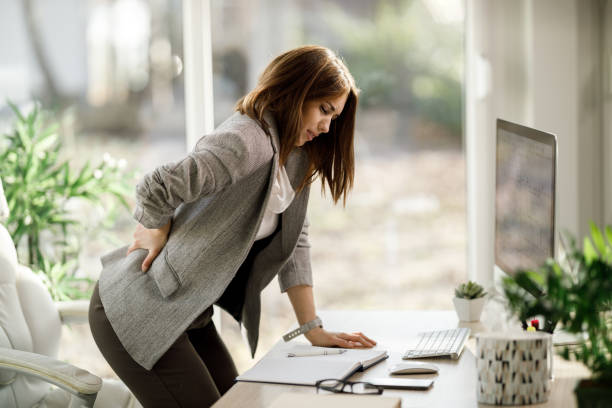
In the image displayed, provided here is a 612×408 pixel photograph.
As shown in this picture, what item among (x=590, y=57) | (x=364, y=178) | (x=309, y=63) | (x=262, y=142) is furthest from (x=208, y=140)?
(x=590, y=57)

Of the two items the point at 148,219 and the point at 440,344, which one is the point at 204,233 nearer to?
the point at 148,219

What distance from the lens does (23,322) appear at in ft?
7.29

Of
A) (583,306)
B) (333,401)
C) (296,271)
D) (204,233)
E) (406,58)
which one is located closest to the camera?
(583,306)

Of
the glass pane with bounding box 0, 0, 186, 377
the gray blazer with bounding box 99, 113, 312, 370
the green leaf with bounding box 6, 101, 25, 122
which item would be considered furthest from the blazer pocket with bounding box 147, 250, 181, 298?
the glass pane with bounding box 0, 0, 186, 377

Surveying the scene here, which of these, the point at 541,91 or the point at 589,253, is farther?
the point at 541,91

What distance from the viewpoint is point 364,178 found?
125 inches

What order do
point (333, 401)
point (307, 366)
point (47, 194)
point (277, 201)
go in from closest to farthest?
point (333, 401)
point (307, 366)
point (277, 201)
point (47, 194)

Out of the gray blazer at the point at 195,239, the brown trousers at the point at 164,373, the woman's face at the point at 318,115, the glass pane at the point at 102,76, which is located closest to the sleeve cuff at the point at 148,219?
the gray blazer at the point at 195,239

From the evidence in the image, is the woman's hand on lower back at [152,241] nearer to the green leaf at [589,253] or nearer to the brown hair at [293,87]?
the brown hair at [293,87]

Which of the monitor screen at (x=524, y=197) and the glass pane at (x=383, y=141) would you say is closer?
the monitor screen at (x=524, y=197)

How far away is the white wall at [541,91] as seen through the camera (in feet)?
9.23

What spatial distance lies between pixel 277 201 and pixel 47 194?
1.43 m

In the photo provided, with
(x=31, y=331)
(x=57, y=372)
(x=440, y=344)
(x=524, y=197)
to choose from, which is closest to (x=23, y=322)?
(x=31, y=331)

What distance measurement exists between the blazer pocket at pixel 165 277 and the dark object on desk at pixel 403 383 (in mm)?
517
